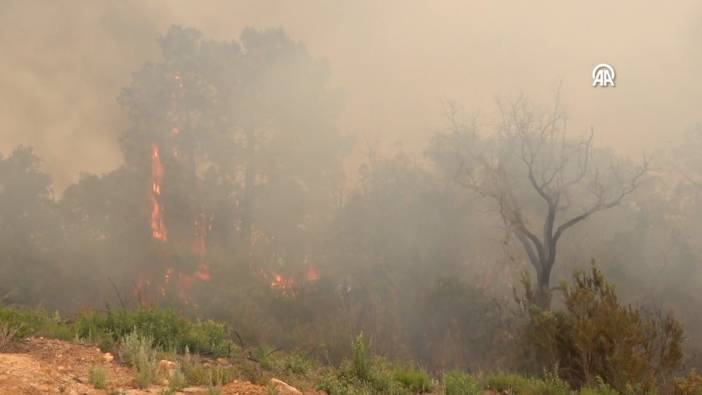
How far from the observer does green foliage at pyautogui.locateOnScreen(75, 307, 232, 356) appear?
8781 millimetres

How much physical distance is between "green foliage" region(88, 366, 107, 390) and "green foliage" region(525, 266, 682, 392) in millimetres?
7791

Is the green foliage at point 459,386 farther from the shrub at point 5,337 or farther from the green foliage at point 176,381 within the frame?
the shrub at point 5,337

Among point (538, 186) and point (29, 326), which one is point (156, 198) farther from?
point (29, 326)

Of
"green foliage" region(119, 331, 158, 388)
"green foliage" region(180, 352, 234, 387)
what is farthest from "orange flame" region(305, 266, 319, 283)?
"green foliage" region(180, 352, 234, 387)

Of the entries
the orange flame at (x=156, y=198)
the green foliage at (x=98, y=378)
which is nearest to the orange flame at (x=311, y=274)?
the orange flame at (x=156, y=198)

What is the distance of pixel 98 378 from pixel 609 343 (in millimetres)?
8407

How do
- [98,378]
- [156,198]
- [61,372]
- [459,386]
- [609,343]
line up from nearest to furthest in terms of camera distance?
[98,378]
[61,372]
[459,386]
[609,343]
[156,198]

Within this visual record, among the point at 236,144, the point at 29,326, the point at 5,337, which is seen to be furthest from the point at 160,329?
the point at 236,144

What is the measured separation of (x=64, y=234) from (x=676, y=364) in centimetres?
3502

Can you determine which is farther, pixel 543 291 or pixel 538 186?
pixel 538 186

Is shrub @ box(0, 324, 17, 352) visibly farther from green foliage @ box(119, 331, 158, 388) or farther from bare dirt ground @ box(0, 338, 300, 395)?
green foliage @ box(119, 331, 158, 388)

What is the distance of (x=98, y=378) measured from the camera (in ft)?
19.4

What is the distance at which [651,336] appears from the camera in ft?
35.3

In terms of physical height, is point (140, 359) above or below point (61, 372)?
above
